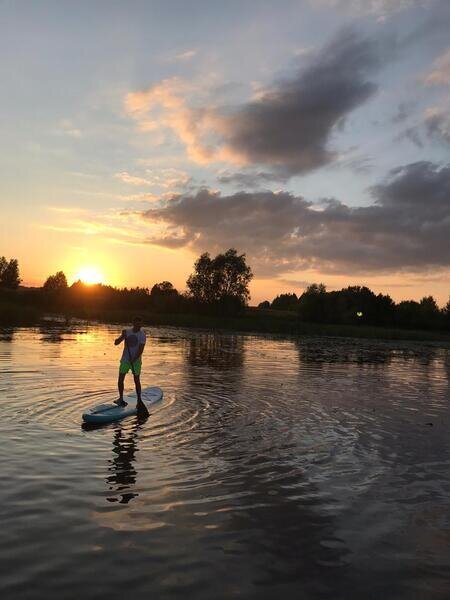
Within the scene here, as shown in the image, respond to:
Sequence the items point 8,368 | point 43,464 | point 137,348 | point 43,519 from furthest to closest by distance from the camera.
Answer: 1. point 8,368
2. point 137,348
3. point 43,464
4. point 43,519

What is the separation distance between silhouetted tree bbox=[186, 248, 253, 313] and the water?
107628 millimetres

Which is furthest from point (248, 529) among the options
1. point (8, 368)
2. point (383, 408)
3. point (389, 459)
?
point (8, 368)

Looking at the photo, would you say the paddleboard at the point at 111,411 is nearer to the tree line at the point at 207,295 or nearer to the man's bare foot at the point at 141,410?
the man's bare foot at the point at 141,410

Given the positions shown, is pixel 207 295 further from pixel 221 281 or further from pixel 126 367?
pixel 126 367

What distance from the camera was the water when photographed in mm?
5578

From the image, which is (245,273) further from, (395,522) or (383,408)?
(395,522)

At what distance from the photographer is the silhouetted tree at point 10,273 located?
16825cm

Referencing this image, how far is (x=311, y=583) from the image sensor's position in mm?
5574

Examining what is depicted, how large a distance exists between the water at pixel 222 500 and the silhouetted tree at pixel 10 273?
Answer: 165740 millimetres

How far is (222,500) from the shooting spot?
7.84 m

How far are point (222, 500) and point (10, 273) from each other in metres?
180

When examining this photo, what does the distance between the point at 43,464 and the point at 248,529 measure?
4215 millimetres

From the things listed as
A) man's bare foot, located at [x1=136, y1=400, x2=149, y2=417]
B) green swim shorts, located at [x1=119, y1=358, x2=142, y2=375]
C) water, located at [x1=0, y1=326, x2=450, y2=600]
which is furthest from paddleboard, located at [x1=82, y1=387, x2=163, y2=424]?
green swim shorts, located at [x1=119, y1=358, x2=142, y2=375]

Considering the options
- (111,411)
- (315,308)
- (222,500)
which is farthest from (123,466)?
(315,308)
